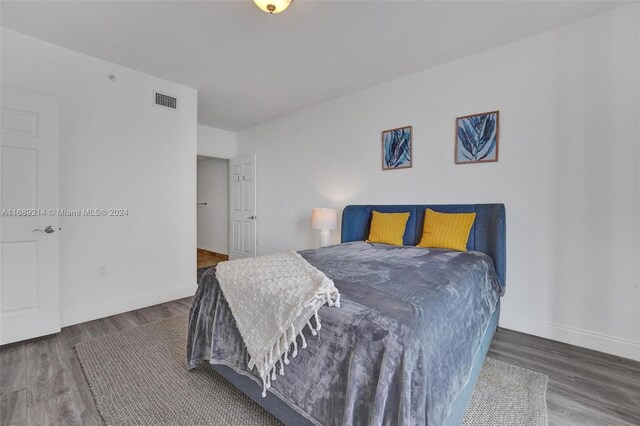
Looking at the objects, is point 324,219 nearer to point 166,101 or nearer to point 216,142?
point 166,101

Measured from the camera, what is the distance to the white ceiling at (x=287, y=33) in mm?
2033

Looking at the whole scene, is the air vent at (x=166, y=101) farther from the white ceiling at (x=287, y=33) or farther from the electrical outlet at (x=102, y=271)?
the electrical outlet at (x=102, y=271)

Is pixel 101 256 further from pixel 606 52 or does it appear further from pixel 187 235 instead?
pixel 606 52

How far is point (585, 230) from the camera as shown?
2160 mm

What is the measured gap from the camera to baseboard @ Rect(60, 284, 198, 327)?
258 centimetres

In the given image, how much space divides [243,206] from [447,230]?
12.0 feet

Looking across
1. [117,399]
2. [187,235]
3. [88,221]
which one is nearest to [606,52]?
[117,399]

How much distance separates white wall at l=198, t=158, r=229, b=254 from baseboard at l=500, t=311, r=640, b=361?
4915 mm

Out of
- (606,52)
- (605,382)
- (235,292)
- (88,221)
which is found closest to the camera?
(235,292)

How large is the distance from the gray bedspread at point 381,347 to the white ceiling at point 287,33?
1.91 meters

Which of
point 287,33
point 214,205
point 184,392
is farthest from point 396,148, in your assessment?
point 214,205

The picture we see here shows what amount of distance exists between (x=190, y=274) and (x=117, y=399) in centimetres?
200

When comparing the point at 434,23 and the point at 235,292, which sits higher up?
the point at 434,23

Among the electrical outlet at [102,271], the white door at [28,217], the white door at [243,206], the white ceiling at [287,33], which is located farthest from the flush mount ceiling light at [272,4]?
the white door at [243,206]
